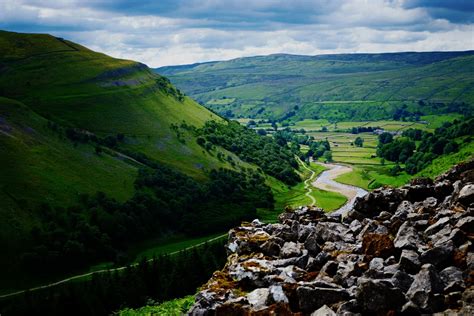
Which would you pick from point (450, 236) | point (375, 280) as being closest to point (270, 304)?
point (375, 280)

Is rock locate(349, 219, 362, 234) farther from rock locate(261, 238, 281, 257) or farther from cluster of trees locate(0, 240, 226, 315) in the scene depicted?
cluster of trees locate(0, 240, 226, 315)

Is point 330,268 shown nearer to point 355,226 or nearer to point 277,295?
point 277,295

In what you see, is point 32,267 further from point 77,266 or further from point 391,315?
point 391,315

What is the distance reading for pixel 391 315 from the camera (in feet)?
61.7

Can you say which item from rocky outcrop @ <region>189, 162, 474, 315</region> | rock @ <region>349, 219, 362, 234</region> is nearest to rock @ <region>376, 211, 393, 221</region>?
rocky outcrop @ <region>189, 162, 474, 315</region>

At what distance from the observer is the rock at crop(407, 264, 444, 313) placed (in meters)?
18.7

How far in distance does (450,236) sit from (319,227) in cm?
925

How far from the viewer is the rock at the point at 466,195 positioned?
87.0ft

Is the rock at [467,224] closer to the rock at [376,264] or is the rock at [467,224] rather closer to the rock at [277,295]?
the rock at [376,264]

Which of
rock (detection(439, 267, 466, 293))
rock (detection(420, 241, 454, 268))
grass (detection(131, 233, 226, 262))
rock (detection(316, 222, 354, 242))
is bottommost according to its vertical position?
grass (detection(131, 233, 226, 262))

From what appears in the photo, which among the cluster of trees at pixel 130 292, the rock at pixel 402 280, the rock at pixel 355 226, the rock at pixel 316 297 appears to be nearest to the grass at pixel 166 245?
the cluster of trees at pixel 130 292

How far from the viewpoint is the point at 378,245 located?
2448 cm

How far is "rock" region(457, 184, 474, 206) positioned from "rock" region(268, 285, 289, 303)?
1209 centimetres

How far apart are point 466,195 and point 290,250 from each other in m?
10.3
